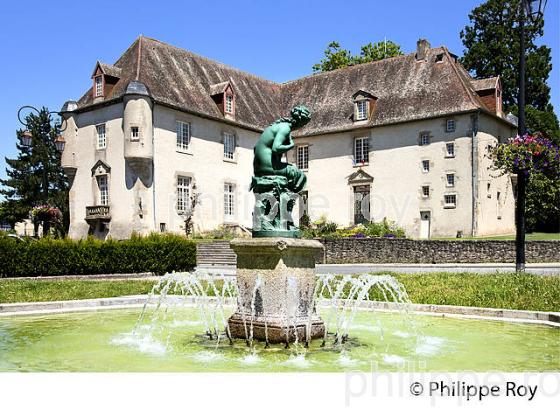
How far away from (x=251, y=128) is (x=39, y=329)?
29.0m

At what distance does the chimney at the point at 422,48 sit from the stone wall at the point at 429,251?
53.1ft

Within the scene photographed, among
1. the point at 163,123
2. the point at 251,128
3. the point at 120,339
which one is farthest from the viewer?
the point at 251,128

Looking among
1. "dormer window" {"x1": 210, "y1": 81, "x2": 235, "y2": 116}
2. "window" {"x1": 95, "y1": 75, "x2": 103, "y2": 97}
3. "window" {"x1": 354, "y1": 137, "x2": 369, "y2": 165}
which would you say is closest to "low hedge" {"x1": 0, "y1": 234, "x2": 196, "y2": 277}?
"window" {"x1": 95, "y1": 75, "x2": 103, "y2": 97}

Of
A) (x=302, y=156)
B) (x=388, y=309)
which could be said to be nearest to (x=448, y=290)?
(x=388, y=309)

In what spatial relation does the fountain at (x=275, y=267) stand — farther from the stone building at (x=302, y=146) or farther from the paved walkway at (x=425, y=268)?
the stone building at (x=302, y=146)

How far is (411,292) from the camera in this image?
42.1 ft

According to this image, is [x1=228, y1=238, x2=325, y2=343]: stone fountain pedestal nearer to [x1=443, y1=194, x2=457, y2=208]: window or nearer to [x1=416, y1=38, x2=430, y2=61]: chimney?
[x1=443, y1=194, x2=457, y2=208]: window

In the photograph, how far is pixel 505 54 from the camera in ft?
156

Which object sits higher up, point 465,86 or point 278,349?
point 465,86

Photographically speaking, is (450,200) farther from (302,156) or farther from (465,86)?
(302,156)

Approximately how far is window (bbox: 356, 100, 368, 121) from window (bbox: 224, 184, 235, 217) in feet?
31.6

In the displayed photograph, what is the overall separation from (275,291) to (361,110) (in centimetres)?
3031
